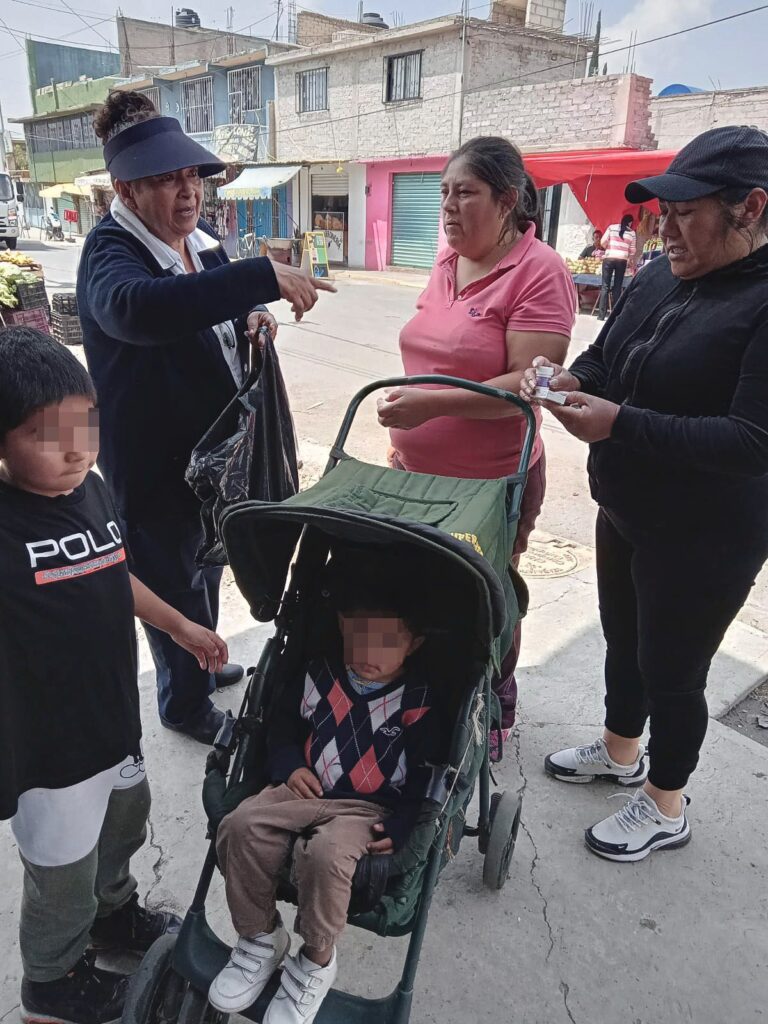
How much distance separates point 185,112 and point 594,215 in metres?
22.7

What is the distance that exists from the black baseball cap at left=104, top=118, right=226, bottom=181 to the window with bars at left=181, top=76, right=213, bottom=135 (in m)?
30.2

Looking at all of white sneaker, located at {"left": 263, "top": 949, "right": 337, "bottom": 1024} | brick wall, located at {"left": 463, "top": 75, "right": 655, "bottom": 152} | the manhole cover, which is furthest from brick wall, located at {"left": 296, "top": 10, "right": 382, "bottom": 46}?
white sneaker, located at {"left": 263, "top": 949, "right": 337, "bottom": 1024}

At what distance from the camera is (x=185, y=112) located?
2936cm

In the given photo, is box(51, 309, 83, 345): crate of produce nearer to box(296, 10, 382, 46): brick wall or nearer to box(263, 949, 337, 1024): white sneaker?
box(263, 949, 337, 1024): white sneaker

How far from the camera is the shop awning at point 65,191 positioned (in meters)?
34.0

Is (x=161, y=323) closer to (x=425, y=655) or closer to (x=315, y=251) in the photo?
(x=425, y=655)

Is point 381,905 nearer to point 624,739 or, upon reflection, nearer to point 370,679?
point 370,679

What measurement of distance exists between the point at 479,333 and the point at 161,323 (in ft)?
3.11

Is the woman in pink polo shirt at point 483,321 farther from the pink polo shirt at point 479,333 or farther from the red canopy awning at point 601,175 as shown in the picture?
the red canopy awning at point 601,175

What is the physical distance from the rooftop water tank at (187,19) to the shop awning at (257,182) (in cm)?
1851

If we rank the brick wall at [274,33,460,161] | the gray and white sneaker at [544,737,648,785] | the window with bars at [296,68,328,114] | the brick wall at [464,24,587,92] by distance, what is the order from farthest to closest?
the window with bars at [296,68,328,114], the brick wall at [274,33,460,161], the brick wall at [464,24,587,92], the gray and white sneaker at [544,737,648,785]

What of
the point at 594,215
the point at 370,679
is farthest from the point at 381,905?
the point at 594,215

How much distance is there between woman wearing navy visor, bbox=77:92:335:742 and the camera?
1.84 metres

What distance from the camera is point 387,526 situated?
148 centimetres
